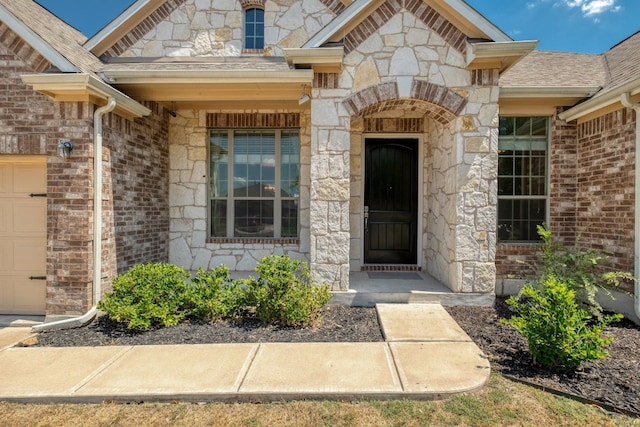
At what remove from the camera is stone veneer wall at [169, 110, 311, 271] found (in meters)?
6.23

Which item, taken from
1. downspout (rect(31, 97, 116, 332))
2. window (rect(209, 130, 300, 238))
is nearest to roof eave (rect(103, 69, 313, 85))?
downspout (rect(31, 97, 116, 332))

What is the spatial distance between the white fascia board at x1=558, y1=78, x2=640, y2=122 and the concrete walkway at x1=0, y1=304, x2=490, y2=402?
3.72m

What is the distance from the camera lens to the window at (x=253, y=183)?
636 cm

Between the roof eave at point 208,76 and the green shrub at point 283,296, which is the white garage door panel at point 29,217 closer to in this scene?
the roof eave at point 208,76

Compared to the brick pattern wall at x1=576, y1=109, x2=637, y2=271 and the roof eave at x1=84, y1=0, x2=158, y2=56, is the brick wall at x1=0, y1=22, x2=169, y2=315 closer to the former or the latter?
the roof eave at x1=84, y1=0, x2=158, y2=56

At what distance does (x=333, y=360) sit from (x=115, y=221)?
3.58 meters

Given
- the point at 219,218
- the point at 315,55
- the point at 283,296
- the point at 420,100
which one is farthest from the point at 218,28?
the point at 283,296

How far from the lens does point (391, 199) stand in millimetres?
6602

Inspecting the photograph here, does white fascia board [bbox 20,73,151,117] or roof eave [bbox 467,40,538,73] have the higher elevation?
roof eave [bbox 467,40,538,73]

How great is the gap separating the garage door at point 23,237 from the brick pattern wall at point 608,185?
7.44 meters

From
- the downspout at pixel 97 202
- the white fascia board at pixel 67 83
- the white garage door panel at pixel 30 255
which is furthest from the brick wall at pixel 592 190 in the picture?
the white garage door panel at pixel 30 255

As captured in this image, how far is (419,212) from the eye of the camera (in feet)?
21.1

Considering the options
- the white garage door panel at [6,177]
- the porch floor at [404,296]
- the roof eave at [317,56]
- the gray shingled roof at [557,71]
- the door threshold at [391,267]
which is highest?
the gray shingled roof at [557,71]

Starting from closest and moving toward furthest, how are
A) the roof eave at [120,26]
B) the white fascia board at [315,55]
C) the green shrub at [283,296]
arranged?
the green shrub at [283,296] → the white fascia board at [315,55] → the roof eave at [120,26]
